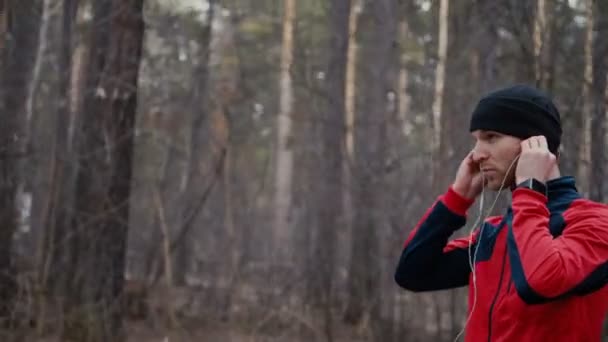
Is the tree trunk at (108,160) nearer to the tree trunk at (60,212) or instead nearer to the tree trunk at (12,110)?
the tree trunk at (60,212)

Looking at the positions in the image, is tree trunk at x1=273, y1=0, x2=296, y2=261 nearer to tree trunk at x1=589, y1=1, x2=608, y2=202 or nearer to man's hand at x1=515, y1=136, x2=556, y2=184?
tree trunk at x1=589, y1=1, x2=608, y2=202

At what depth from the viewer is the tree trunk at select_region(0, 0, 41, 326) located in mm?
8920

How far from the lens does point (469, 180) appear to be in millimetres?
2807

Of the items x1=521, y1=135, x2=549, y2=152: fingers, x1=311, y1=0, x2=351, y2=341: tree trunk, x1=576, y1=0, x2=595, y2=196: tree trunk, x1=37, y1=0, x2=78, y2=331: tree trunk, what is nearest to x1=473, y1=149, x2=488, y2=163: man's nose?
x1=521, y1=135, x2=549, y2=152: fingers

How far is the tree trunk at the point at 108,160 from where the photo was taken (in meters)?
8.70

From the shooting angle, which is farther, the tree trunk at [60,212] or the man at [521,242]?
the tree trunk at [60,212]

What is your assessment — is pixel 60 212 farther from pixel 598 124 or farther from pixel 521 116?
pixel 521 116

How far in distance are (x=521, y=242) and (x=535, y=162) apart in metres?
0.27

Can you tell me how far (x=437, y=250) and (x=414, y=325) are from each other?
7.39 m

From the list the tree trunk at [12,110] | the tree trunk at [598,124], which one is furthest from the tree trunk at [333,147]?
the tree trunk at [598,124]

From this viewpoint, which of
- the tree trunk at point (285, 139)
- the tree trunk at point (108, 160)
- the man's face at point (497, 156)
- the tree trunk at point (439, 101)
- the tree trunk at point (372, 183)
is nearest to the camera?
the man's face at point (497, 156)

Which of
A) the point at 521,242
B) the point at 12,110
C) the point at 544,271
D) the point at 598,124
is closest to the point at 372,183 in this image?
the point at 12,110

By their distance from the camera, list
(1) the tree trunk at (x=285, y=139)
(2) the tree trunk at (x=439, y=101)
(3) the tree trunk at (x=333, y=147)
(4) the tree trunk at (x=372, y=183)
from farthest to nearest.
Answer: (1) the tree trunk at (x=285, y=139)
(3) the tree trunk at (x=333, y=147)
(4) the tree trunk at (x=372, y=183)
(2) the tree trunk at (x=439, y=101)

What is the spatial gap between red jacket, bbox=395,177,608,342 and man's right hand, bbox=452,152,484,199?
0.50 feet
